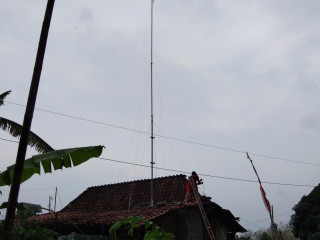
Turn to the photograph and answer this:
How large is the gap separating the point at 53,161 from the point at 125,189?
1300 centimetres

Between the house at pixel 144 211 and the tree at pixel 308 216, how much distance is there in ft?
22.0

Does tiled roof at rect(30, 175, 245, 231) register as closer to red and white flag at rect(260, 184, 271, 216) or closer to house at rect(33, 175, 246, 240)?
house at rect(33, 175, 246, 240)

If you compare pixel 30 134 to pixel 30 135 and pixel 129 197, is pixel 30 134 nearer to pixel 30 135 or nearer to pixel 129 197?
pixel 30 135

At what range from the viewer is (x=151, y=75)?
14531 mm

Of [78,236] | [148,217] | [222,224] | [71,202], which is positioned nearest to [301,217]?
[222,224]

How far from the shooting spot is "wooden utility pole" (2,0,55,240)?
3.73 meters

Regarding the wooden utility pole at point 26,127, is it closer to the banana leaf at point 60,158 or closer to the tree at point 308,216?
the banana leaf at point 60,158

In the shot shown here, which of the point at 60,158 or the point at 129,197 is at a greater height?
the point at 129,197

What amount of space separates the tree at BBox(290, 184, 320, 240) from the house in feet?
22.0

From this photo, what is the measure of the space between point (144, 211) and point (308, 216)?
49.4 ft

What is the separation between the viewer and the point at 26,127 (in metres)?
4.04

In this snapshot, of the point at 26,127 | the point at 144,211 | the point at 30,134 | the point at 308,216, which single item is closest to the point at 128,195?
the point at 144,211

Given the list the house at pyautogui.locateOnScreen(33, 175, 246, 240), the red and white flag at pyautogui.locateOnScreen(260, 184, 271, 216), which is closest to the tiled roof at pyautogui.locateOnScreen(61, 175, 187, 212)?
the house at pyautogui.locateOnScreen(33, 175, 246, 240)

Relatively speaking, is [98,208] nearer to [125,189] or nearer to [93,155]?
[125,189]
